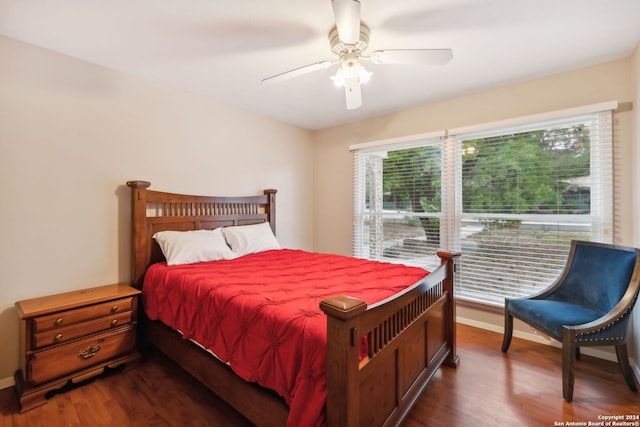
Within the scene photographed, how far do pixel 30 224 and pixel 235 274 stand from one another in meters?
1.51

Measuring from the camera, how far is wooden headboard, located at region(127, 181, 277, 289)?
2.54 meters

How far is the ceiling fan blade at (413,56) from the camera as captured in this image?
1.76 meters

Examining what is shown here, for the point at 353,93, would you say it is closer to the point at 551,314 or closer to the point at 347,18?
the point at 347,18

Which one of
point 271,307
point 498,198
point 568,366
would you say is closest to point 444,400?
point 568,366

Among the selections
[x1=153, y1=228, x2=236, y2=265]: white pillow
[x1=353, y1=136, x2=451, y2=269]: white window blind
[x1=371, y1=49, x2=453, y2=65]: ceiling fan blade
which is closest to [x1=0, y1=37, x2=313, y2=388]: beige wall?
[x1=153, y1=228, x2=236, y2=265]: white pillow

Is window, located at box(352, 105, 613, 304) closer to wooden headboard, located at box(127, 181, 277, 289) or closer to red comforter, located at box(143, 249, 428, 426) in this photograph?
red comforter, located at box(143, 249, 428, 426)

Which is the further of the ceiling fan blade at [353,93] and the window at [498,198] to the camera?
the window at [498,198]

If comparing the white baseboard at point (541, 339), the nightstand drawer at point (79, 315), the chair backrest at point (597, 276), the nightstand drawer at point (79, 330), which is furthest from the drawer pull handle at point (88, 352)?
the chair backrest at point (597, 276)

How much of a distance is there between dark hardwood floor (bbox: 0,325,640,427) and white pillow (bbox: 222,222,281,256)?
1184 millimetres

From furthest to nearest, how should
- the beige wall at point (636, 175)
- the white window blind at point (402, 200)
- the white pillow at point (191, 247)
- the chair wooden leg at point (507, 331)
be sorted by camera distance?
the white window blind at point (402, 200), the white pillow at point (191, 247), the chair wooden leg at point (507, 331), the beige wall at point (636, 175)

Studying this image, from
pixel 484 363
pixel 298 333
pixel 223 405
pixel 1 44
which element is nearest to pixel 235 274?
pixel 223 405

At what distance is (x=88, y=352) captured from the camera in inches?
80.8

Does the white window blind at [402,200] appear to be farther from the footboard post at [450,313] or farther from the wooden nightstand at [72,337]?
the wooden nightstand at [72,337]

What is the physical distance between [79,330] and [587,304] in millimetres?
3768
